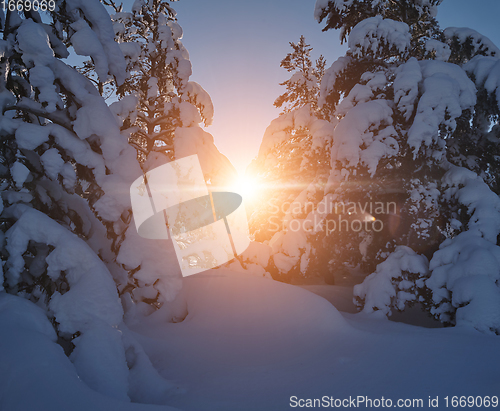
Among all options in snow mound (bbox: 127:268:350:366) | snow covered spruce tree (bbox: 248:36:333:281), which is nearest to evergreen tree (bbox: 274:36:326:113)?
snow covered spruce tree (bbox: 248:36:333:281)

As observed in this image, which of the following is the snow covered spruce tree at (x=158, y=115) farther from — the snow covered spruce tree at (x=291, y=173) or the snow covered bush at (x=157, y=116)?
the snow covered spruce tree at (x=291, y=173)

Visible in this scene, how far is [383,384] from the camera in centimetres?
296

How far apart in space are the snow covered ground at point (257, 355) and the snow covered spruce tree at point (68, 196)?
282mm

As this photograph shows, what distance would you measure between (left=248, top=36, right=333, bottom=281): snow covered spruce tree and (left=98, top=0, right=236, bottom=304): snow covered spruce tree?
2.60 m

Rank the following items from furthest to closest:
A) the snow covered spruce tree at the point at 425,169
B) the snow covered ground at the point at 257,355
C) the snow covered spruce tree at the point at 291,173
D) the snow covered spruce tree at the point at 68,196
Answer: the snow covered spruce tree at the point at 291,173 → the snow covered spruce tree at the point at 425,169 → the snow covered spruce tree at the point at 68,196 → the snow covered ground at the point at 257,355

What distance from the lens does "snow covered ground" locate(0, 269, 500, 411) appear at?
2149 millimetres

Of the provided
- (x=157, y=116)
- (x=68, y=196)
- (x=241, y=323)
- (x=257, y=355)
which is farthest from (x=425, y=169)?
(x=157, y=116)

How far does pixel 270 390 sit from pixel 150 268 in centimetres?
232

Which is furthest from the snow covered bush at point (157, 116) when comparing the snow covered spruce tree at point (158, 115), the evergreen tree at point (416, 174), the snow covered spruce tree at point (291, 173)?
the evergreen tree at point (416, 174)

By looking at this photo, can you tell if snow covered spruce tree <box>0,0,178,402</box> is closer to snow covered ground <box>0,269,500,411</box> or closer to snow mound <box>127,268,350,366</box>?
snow covered ground <box>0,269,500,411</box>

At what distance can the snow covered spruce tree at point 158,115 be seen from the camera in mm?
4129

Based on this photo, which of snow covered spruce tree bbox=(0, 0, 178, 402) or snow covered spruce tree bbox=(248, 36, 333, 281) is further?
snow covered spruce tree bbox=(248, 36, 333, 281)

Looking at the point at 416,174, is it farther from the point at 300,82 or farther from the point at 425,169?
the point at 300,82

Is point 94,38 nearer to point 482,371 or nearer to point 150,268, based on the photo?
point 150,268
